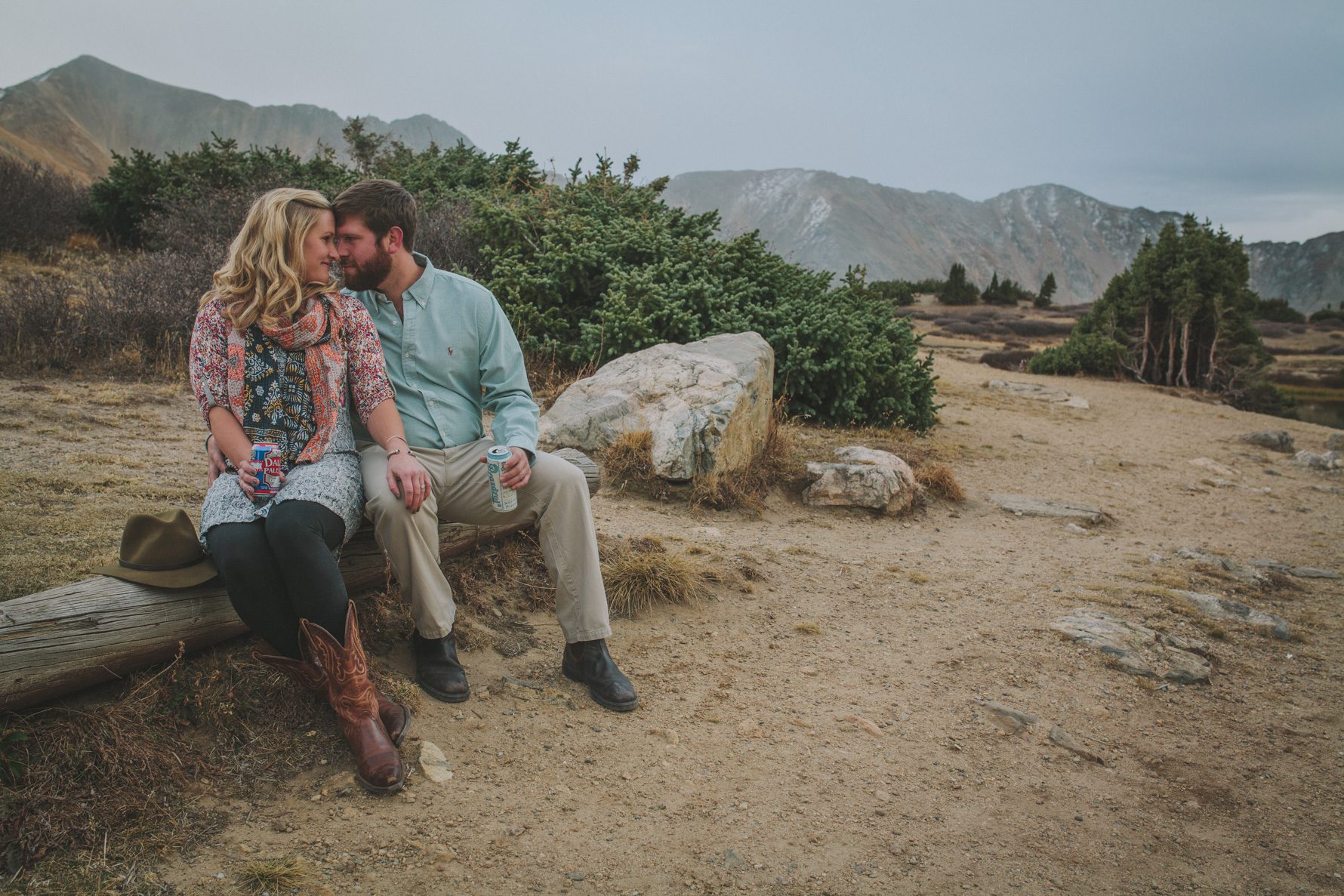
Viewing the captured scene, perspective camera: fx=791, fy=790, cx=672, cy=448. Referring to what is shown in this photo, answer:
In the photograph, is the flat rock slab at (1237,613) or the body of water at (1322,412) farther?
the body of water at (1322,412)

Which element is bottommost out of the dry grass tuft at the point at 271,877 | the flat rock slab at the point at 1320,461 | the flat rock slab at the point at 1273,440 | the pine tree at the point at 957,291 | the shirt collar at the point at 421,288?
the dry grass tuft at the point at 271,877

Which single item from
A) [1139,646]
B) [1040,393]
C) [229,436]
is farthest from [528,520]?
[1040,393]

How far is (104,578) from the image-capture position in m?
2.62

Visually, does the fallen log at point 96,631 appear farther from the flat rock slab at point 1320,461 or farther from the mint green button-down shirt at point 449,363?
the flat rock slab at point 1320,461

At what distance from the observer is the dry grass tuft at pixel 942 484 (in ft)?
22.9

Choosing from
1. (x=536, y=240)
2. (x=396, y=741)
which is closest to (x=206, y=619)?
(x=396, y=741)

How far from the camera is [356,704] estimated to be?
262 cm

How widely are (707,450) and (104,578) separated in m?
3.97

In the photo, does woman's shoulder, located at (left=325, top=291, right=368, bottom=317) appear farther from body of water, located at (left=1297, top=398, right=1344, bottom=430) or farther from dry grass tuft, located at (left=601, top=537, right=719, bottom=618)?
body of water, located at (left=1297, top=398, right=1344, bottom=430)

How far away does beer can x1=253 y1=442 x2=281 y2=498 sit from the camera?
2621 millimetres

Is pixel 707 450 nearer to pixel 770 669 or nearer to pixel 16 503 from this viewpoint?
pixel 770 669

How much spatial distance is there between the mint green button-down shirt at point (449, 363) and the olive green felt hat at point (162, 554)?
0.76 metres

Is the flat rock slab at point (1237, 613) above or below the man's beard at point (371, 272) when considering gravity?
below

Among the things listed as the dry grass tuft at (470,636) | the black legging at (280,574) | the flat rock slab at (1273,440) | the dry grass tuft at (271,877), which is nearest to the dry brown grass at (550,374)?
the dry grass tuft at (470,636)
